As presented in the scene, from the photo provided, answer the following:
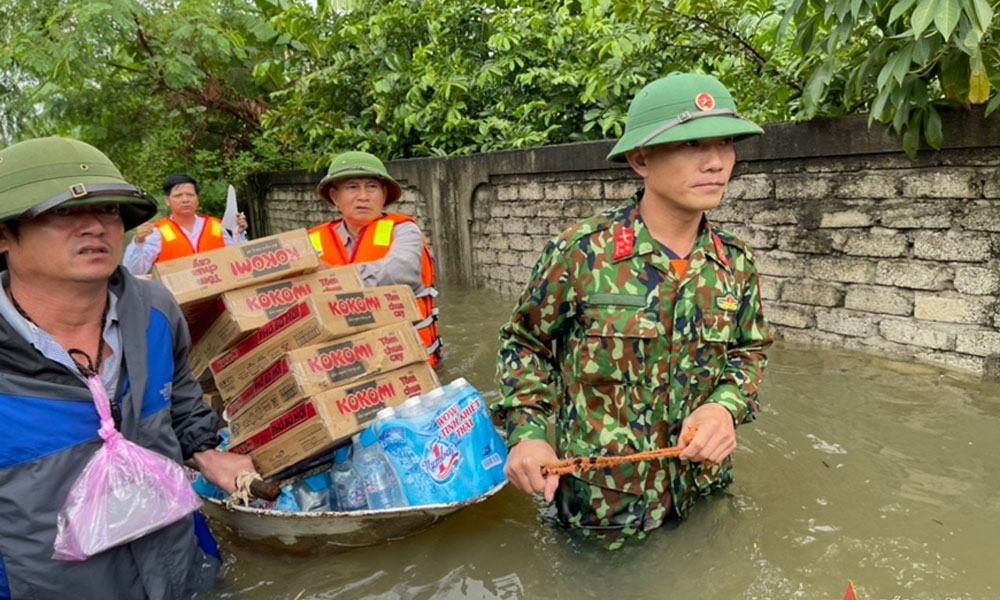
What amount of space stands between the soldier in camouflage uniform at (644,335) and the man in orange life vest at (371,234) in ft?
6.84

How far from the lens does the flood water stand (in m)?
2.50

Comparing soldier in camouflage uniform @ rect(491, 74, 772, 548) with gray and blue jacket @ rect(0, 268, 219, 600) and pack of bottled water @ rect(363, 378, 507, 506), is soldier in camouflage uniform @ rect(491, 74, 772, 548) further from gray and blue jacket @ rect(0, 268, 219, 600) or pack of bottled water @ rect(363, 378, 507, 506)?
gray and blue jacket @ rect(0, 268, 219, 600)

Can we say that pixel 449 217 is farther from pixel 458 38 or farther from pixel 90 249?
pixel 90 249

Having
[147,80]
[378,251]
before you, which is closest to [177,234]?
[378,251]

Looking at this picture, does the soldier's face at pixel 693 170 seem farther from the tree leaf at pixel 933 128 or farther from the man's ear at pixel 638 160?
the tree leaf at pixel 933 128

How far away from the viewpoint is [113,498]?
1.96m

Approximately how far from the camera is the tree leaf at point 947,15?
10.4 ft

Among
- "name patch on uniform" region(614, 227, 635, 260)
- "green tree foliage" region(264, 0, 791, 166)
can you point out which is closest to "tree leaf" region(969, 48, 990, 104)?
"green tree foliage" region(264, 0, 791, 166)

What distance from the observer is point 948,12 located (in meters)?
3.20

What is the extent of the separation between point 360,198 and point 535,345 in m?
2.51

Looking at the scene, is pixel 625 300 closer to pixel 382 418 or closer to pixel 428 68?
pixel 382 418

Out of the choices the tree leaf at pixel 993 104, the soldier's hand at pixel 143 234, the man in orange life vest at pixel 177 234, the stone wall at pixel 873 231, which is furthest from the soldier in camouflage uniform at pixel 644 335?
the soldier's hand at pixel 143 234

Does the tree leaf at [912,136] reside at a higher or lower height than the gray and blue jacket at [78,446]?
higher

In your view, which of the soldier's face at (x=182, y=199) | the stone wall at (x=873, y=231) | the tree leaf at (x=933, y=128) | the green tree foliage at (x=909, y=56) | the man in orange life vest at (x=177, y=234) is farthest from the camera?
the soldier's face at (x=182, y=199)
